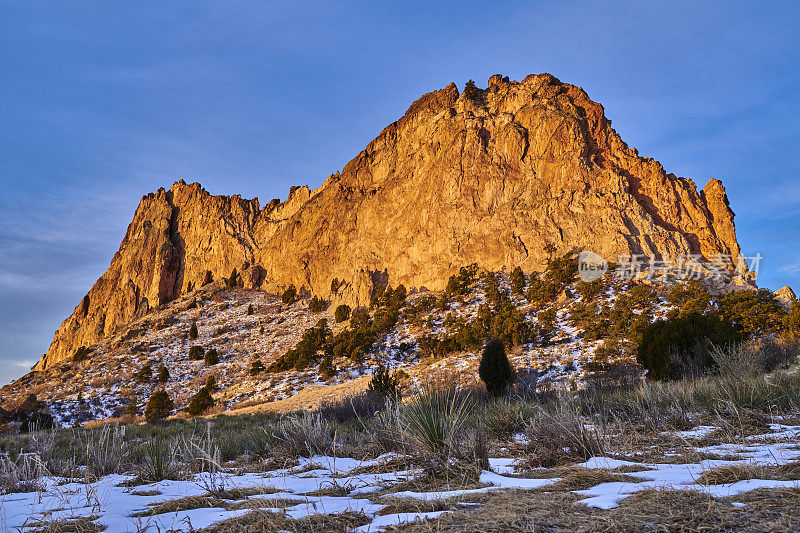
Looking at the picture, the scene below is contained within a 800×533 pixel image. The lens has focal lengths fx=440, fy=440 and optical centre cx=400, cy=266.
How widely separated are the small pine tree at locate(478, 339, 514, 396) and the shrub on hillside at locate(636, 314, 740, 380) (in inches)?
184

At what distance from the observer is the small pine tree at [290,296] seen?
171 feet

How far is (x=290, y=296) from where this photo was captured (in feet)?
172

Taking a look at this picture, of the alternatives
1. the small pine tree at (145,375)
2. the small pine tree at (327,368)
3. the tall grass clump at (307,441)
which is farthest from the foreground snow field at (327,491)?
the small pine tree at (145,375)

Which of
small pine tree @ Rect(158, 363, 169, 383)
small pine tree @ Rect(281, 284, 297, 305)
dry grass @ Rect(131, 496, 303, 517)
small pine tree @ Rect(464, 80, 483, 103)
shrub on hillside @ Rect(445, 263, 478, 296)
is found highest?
small pine tree @ Rect(464, 80, 483, 103)

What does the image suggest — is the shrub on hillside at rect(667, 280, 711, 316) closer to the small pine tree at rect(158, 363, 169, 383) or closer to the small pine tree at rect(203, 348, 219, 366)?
the small pine tree at rect(203, 348, 219, 366)

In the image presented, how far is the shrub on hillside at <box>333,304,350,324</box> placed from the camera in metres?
43.6

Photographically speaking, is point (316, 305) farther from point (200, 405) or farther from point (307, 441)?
point (307, 441)

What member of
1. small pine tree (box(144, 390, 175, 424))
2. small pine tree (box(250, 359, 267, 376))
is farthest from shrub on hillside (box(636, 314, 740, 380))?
small pine tree (box(250, 359, 267, 376))

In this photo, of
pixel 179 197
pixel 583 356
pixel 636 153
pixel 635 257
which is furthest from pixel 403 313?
pixel 179 197

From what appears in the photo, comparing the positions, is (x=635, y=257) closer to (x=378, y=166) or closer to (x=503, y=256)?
(x=503, y=256)

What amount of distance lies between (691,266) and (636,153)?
14549 millimetres

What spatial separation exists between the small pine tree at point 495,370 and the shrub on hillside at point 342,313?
29392 millimetres

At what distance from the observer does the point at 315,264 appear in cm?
5494

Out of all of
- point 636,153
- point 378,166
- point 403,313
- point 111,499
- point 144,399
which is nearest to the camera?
point 111,499
